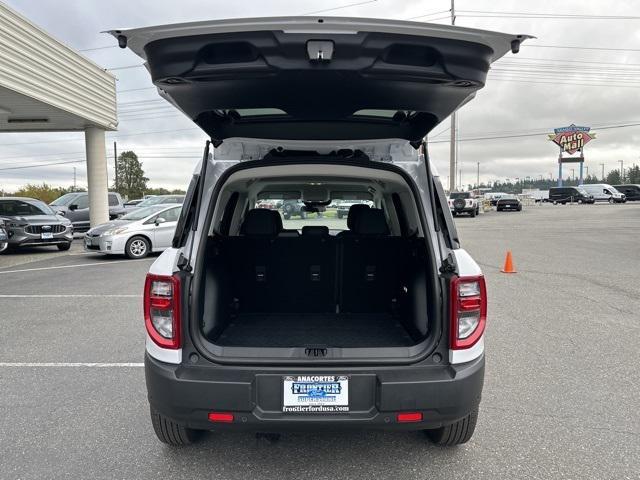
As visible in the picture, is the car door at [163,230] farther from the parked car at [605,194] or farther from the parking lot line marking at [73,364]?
the parked car at [605,194]

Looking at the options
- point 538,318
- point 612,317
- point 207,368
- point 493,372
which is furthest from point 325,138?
point 612,317

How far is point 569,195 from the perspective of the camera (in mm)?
51156

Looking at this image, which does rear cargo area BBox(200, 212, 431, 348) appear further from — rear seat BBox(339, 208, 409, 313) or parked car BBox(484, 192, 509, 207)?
parked car BBox(484, 192, 509, 207)

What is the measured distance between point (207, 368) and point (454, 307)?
127cm

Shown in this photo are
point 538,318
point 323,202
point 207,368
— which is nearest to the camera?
point 207,368

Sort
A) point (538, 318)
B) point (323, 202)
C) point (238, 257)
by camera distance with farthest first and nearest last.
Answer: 1. point (538, 318)
2. point (323, 202)
3. point (238, 257)

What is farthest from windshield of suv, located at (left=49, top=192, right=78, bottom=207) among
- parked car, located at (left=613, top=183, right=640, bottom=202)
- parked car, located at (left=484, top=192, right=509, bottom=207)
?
parked car, located at (left=613, top=183, right=640, bottom=202)

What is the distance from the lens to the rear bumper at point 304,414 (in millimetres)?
2275

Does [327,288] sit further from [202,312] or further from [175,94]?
[175,94]

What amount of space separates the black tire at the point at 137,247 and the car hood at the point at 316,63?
9.54 meters

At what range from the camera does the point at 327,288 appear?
12.3 feet

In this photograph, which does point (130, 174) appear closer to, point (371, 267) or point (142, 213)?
point (142, 213)

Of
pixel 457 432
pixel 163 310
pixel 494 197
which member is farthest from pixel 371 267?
pixel 494 197

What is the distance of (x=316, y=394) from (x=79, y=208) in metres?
19.1
